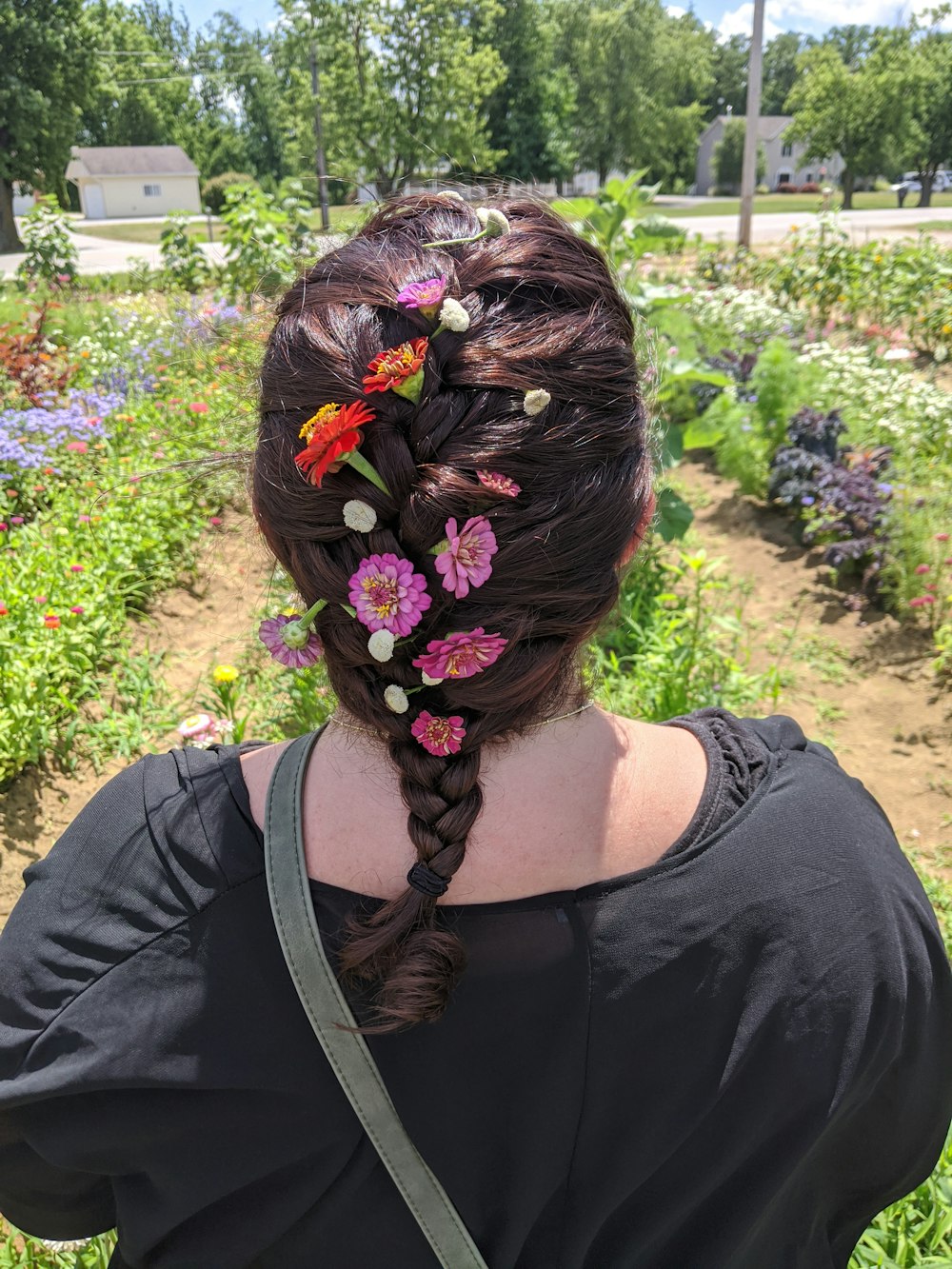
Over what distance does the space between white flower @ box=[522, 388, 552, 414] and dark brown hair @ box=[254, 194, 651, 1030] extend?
0.02 metres

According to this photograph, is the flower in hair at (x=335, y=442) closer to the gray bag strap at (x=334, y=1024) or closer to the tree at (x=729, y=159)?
the gray bag strap at (x=334, y=1024)

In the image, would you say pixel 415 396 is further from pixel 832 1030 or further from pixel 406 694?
pixel 832 1030

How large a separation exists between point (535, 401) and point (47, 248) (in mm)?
12764

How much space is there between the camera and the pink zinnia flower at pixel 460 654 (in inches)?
32.3

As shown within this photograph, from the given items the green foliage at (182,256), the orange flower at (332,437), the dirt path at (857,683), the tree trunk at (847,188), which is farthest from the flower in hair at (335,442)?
the tree trunk at (847,188)

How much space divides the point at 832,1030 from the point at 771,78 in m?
96.1

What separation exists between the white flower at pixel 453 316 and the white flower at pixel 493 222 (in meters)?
0.14

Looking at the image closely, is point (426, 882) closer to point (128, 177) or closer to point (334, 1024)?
point (334, 1024)

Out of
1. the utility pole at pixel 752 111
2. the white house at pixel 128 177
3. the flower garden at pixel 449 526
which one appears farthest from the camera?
the white house at pixel 128 177

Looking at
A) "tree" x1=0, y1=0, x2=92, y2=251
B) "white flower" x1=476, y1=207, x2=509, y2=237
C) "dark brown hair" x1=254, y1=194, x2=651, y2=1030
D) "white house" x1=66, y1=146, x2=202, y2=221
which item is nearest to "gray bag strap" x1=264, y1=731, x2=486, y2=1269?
"dark brown hair" x1=254, y1=194, x2=651, y2=1030

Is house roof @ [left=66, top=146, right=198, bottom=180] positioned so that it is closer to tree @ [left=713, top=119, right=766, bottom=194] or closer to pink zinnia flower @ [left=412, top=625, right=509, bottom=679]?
tree @ [left=713, top=119, right=766, bottom=194]

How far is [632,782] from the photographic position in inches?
37.8

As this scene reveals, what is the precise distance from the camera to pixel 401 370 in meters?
0.79

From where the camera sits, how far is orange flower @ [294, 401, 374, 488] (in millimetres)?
787
